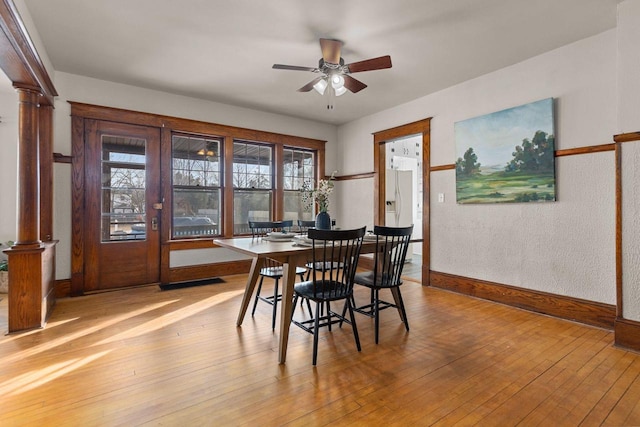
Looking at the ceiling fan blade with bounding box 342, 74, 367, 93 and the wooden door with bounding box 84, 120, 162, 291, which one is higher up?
the ceiling fan blade with bounding box 342, 74, 367, 93

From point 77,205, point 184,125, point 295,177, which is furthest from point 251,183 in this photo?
point 77,205

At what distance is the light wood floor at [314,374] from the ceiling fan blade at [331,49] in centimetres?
252

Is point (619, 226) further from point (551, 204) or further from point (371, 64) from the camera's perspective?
point (371, 64)

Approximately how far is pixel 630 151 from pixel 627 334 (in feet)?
4.69

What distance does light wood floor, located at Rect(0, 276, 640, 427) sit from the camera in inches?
67.0

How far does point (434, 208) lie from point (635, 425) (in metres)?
3.02

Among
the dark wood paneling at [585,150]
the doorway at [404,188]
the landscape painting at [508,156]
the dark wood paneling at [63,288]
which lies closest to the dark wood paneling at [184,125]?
the doorway at [404,188]

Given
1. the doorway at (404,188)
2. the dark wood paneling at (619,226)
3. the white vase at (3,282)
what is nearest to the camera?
the dark wood paneling at (619,226)

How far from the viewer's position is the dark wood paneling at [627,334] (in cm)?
244

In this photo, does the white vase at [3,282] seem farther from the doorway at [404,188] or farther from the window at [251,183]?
the doorway at [404,188]

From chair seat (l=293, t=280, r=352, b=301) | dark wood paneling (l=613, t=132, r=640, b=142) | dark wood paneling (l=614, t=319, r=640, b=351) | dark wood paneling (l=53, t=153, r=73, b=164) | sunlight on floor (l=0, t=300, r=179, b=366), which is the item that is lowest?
sunlight on floor (l=0, t=300, r=179, b=366)

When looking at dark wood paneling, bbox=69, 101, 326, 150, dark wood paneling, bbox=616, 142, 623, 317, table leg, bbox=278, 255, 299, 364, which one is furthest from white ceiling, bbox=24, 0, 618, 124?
table leg, bbox=278, 255, 299, 364

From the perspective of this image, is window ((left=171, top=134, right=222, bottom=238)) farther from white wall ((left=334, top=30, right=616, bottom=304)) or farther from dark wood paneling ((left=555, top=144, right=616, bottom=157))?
dark wood paneling ((left=555, top=144, right=616, bottom=157))

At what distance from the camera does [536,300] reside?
Answer: 334cm
